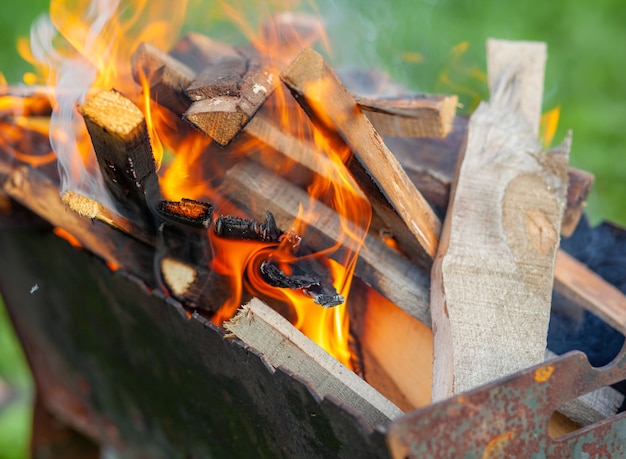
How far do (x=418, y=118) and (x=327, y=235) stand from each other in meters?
0.48

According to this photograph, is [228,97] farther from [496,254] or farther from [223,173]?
[496,254]

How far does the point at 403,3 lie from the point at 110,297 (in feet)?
8.08

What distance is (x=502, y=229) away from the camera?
1.48 meters

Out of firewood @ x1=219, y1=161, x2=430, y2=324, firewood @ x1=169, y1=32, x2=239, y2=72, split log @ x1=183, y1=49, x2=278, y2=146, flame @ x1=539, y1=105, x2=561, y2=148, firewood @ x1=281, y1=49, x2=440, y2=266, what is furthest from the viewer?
flame @ x1=539, y1=105, x2=561, y2=148

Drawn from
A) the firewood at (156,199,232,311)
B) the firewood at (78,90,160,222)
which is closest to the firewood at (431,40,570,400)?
the firewood at (156,199,232,311)

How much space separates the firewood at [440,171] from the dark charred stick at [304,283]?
438mm

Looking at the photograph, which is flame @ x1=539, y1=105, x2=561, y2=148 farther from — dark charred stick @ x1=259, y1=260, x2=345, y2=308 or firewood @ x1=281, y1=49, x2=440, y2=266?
dark charred stick @ x1=259, y1=260, x2=345, y2=308

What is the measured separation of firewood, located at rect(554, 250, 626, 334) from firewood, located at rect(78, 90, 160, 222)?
1.11 m

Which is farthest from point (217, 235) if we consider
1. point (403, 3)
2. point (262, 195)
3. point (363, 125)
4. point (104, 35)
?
point (403, 3)

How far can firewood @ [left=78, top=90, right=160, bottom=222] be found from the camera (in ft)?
4.01

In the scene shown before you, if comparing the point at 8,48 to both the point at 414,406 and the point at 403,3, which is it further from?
the point at 414,406

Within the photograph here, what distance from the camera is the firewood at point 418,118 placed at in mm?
1723

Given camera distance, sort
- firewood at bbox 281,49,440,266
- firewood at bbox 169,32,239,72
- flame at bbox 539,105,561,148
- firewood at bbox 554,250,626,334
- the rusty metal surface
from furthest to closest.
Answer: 1. flame at bbox 539,105,561,148
2. firewood at bbox 169,32,239,72
3. firewood at bbox 554,250,626,334
4. firewood at bbox 281,49,440,266
5. the rusty metal surface

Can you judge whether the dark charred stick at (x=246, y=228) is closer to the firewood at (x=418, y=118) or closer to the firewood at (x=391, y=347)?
the firewood at (x=391, y=347)
